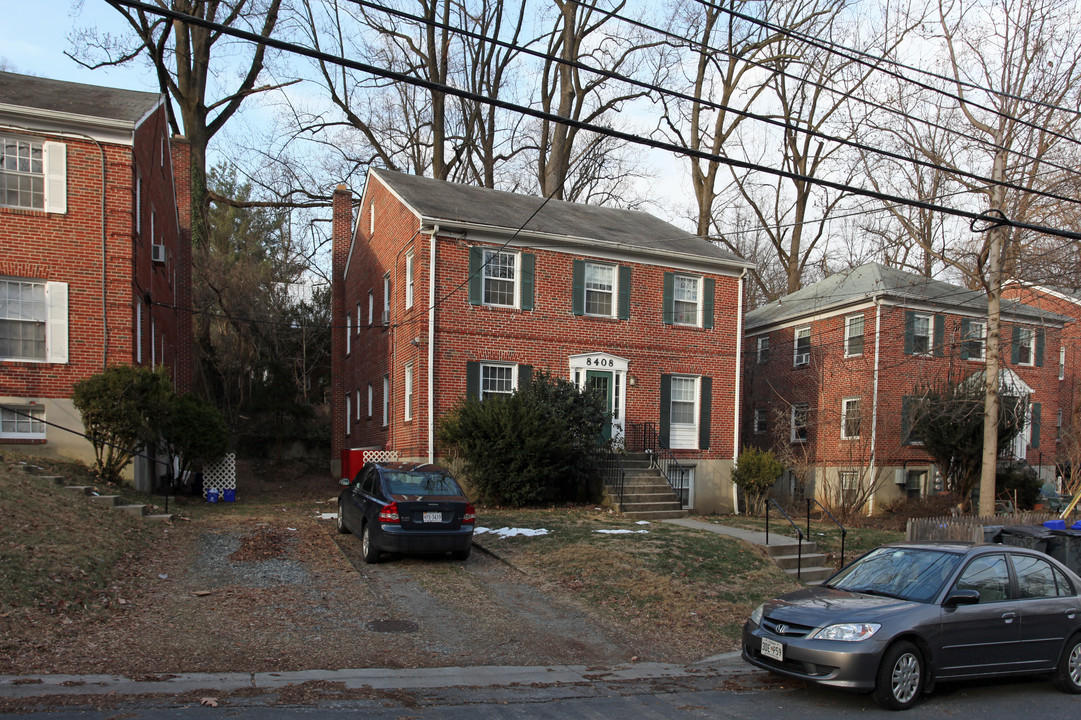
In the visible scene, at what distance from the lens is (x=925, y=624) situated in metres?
6.82

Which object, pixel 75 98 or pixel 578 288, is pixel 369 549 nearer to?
pixel 578 288

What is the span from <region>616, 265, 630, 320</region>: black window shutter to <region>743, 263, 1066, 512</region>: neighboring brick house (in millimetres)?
6111

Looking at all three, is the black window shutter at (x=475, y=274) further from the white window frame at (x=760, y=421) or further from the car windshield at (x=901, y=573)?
the white window frame at (x=760, y=421)

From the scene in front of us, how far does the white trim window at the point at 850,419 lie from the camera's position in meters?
24.2

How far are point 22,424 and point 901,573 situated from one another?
15.8 meters

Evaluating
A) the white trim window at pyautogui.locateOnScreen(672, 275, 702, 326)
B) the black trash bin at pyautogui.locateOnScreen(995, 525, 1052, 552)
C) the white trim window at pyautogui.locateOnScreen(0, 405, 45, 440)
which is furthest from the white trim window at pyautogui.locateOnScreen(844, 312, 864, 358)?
the white trim window at pyautogui.locateOnScreen(0, 405, 45, 440)

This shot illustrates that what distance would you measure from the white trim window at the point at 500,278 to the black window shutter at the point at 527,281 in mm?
173

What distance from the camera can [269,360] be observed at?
108 ft

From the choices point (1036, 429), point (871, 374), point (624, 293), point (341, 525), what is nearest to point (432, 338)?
point (624, 293)

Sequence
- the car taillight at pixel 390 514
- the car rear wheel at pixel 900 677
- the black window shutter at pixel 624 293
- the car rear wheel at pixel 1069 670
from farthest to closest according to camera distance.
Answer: the black window shutter at pixel 624 293 → the car taillight at pixel 390 514 → the car rear wheel at pixel 1069 670 → the car rear wheel at pixel 900 677

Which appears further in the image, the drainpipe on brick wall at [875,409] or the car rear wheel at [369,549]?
the drainpipe on brick wall at [875,409]

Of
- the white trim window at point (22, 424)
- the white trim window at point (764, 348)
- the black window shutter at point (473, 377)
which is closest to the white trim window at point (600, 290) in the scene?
the black window shutter at point (473, 377)

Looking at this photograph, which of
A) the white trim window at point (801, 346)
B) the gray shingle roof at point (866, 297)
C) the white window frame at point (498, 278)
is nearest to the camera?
the white window frame at point (498, 278)

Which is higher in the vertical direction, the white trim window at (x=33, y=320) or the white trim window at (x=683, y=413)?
the white trim window at (x=33, y=320)
